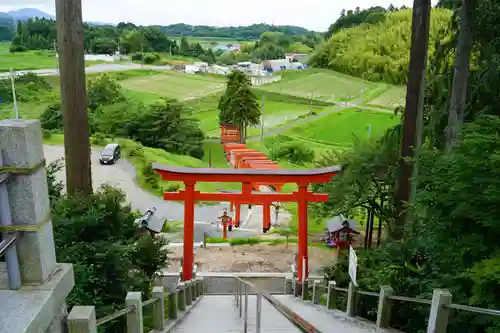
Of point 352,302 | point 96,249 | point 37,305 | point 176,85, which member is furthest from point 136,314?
point 176,85

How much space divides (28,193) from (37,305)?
0.56 m

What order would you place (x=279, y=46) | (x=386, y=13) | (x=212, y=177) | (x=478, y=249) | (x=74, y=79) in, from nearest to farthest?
(x=478, y=249), (x=74, y=79), (x=212, y=177), (x=386, y=13), (x=279, y=46)

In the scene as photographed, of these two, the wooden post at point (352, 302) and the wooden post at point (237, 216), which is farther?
the wooden post at point (237, 216)

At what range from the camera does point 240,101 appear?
36438 millimetres

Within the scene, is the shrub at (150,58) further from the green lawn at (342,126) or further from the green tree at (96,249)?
the green tree at (96,249)

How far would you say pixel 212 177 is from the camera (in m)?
11.4

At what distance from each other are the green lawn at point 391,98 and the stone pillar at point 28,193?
66364mm

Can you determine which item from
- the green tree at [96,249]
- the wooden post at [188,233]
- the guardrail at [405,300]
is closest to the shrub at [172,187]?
the wooden post at [188,233]

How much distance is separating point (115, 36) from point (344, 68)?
56.5 metres

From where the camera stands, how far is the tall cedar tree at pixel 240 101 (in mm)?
35969

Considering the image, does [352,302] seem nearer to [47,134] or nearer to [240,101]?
[240,101]

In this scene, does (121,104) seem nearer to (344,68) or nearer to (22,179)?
(22,179)

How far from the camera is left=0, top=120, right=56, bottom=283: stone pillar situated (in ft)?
7.46

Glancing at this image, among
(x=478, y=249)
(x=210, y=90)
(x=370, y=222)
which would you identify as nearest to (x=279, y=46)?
(x=210, y=90)
